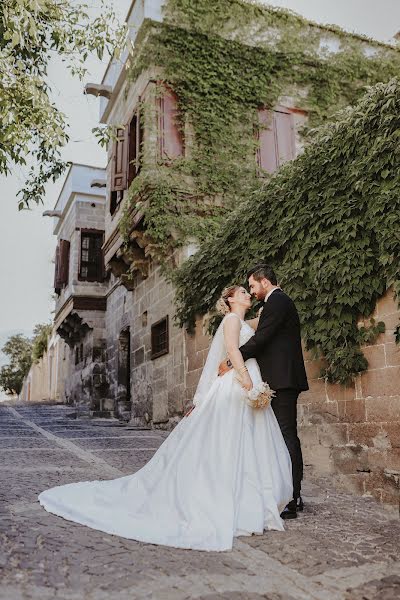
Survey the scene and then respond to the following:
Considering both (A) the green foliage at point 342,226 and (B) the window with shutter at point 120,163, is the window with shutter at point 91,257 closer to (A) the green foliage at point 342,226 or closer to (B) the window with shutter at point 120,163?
(B) the window with shutter at point 120,163

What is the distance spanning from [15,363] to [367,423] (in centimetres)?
4687

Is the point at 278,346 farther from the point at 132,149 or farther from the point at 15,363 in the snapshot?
the point at 15,363

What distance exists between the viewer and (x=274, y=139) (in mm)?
12023

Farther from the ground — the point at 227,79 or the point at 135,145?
the point at 227,79

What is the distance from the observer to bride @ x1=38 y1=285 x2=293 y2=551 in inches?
132

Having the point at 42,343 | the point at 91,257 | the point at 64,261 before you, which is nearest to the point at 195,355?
the point at 91,257

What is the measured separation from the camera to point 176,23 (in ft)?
38.3

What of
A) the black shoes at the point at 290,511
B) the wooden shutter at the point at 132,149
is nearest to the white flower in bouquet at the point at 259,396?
the black shoes at the point at 290,511

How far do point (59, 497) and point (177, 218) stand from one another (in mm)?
7339

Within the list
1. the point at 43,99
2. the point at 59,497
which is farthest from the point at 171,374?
the point at 59,497

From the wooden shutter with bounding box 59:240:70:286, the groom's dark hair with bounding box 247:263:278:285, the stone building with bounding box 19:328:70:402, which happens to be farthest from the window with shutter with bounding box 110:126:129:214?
the stone building with bounding box 19:328:70:402

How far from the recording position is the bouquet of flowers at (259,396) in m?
3.85

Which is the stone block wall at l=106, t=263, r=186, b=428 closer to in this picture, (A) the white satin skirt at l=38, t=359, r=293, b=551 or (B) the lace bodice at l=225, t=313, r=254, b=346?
(B) the lace bodice at l=225, t=313, r=254, b=346

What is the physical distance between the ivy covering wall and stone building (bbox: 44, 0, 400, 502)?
8.6 inches
